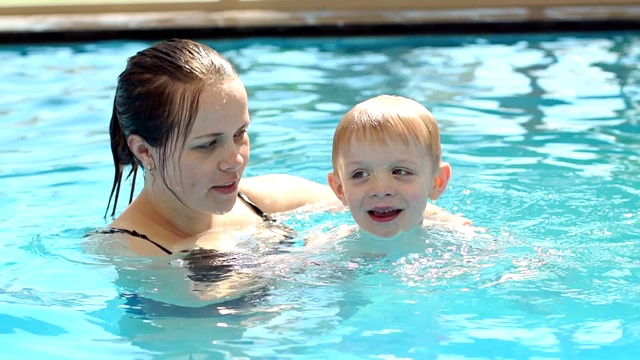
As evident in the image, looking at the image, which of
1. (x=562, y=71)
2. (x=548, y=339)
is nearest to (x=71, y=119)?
(x=562, y=71)

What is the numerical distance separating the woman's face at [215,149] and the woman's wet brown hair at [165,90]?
0.10ft

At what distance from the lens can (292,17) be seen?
10203 millimetres

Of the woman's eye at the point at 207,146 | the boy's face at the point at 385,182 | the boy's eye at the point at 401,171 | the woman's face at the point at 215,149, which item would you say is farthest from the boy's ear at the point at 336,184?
the woman's eye at the point at 207,146

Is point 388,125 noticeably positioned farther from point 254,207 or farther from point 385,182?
point 254,207

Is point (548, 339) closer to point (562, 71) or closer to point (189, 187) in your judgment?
point (189, 187)

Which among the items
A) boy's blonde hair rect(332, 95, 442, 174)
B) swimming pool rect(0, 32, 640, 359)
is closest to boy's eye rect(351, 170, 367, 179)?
boy's blonde hair rect(332, 95, 442, 174)

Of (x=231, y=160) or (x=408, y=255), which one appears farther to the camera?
(x=408, y=255)

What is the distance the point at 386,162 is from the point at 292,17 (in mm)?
6585

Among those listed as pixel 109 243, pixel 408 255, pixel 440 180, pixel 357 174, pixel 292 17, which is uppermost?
pixel 292 17

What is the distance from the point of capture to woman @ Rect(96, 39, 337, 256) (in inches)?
148

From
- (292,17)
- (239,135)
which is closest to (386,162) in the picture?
(239,135)

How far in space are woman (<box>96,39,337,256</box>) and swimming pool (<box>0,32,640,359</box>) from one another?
248 millimetres

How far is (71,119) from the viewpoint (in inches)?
284

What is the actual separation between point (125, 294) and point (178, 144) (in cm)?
64
